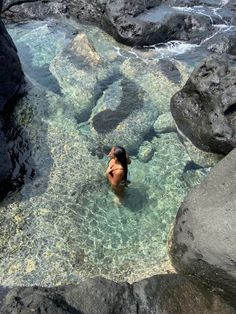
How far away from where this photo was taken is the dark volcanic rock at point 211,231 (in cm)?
707

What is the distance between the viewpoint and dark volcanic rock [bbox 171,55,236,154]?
10.3 meters

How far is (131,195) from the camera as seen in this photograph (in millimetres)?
9500

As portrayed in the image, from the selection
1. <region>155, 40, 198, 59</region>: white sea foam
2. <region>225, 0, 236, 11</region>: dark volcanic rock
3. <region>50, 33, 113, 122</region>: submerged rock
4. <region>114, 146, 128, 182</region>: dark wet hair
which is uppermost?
<region>114, 146, 128, 182</region>: dark wet hair

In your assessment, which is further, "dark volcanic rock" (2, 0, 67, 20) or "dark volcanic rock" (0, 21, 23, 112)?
"dark volcanic rock" (2, 0, 67, 20)

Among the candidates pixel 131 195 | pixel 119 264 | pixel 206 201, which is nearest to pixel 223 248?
pixel 206 201

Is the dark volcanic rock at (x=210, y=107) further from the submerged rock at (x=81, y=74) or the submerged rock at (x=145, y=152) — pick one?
the submerged rock at (x=81, y=74)

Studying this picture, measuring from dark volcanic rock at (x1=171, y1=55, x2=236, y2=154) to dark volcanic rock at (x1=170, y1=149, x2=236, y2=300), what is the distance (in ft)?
7.07

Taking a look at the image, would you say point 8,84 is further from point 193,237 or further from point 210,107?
point 193,237

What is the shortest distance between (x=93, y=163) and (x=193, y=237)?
3411mm

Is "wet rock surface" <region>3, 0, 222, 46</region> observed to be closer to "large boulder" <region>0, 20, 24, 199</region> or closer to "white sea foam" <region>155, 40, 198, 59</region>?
"white sea foam" <region>155, 40, 198, 59</region>

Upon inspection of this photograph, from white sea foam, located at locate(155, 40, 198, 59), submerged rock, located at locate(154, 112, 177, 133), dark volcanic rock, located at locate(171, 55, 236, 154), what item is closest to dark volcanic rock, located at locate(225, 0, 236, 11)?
white sea foam, located at locate(155, 40, 198, 59)

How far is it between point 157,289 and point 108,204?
2.93 meters

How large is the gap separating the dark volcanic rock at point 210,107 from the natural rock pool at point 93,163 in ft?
1.11

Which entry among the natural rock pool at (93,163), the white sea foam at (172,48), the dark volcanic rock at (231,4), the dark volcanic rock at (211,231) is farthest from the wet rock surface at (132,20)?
the dark volcanic rock at (211,231)
